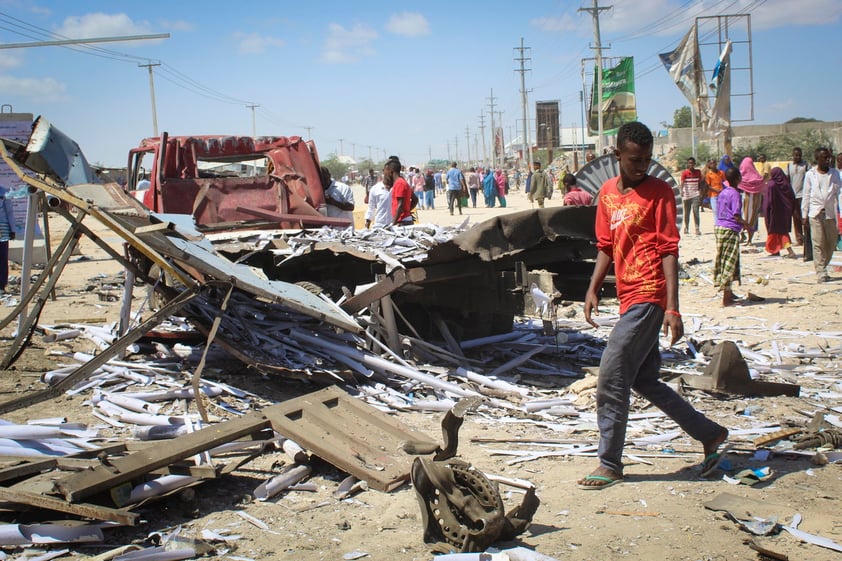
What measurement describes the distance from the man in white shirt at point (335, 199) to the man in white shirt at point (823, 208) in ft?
23.6

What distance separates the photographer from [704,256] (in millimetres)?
15023

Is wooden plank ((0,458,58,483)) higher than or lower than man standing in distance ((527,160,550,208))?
lower

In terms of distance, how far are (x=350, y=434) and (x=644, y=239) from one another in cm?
210

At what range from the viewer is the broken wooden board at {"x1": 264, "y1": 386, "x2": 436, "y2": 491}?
426 centimetres

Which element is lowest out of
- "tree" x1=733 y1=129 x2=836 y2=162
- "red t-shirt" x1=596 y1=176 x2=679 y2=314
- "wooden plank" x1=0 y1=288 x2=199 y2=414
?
"wooden plank" x1=0 y1=288 x2=199 y2=414

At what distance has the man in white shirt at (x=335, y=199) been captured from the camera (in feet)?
33.0

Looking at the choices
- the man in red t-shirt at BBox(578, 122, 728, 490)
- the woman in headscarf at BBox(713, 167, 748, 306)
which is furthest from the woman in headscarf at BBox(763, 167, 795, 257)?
the man in red t-shirt at BBox(578, 122, 728, 490)

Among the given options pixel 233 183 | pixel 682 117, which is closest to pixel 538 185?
pixel 233 183

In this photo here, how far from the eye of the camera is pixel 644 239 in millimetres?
4105

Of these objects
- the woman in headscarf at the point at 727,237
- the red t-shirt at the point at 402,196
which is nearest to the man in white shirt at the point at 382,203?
the red t-shirt at the point at 402,196

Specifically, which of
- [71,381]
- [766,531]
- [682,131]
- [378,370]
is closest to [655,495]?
[766,531]

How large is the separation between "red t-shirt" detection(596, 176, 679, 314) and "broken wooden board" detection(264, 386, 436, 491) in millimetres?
1444

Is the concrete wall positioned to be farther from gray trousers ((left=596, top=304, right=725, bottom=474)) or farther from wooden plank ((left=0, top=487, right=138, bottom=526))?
wooden plank ((left=0, top=487, right=138, bottom=526))

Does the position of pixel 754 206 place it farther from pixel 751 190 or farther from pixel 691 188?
pixel 691 188
